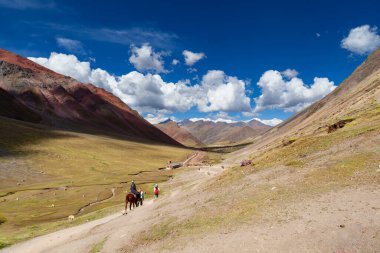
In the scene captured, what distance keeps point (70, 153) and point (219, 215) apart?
132386mm

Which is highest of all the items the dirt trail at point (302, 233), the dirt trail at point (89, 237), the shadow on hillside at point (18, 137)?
the shadow on hillside at point (18, 137)

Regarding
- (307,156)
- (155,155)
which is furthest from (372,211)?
(155,155)

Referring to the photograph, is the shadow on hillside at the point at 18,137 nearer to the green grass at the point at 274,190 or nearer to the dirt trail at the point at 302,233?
the green grass at the point at 274,190

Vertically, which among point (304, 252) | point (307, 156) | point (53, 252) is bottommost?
point (53, 252)

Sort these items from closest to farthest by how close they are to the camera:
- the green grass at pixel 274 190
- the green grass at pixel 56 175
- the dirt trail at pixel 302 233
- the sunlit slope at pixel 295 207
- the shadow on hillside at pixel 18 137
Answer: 1. the dirt trail at pixel 302 233
2. the sunlit slope at pixel 295 207
3. the green grass at pixel 274 190
4. the green grass at pixel 56 175
5. the shadow on hillside at pixel 18 137

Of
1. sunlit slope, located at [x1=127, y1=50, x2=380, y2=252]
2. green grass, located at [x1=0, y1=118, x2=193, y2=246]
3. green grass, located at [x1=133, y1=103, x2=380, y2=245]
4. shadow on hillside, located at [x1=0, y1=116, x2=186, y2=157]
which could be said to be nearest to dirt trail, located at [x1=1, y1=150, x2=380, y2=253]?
sunlit slope, located at [x1=127, y1=50, x2=380, y2=252]

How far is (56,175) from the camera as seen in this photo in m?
119

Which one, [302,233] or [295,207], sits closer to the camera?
[302,233]

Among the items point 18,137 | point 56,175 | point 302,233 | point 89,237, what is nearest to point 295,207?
point 302,233

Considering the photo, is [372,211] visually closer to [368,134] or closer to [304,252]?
[304,252]

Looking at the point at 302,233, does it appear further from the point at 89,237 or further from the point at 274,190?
the point at 89,237

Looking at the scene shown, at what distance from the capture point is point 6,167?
372ft

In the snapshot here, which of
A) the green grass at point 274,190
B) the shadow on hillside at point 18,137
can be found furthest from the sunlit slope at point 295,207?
the shadow on hillside at point 18,137

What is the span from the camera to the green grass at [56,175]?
2070 inches
